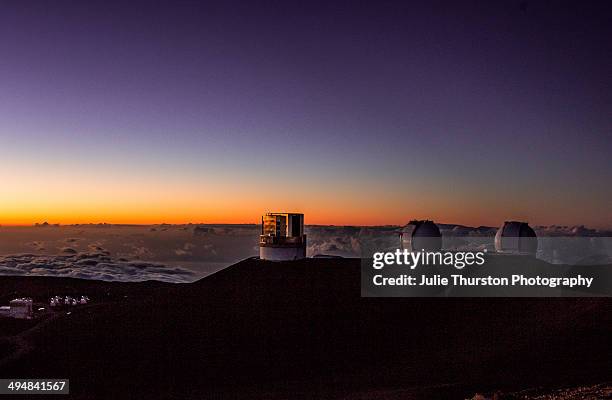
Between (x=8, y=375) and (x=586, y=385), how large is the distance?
71.9 ft

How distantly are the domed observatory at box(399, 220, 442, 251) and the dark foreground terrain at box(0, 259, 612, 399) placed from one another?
5651mm

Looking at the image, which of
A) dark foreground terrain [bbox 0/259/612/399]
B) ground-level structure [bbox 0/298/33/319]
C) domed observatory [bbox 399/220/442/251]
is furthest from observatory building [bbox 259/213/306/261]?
ground-level structure [bbox 0/298/33/319]

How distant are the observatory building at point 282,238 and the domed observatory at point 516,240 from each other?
16938 mm

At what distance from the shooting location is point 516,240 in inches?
1716

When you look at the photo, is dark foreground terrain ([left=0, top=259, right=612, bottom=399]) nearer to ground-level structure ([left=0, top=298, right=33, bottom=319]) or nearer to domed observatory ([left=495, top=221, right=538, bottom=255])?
ground-level structure ([left=0, top=298, right=33, bottom=319])

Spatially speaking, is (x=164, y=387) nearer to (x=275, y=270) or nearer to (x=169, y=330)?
(x=169, y=330)

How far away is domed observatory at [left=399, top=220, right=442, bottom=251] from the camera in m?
41.8

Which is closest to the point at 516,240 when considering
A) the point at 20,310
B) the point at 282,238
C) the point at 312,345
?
the point at 282,238

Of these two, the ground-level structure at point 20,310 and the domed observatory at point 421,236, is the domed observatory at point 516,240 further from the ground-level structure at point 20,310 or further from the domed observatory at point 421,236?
the ground-level structure at point 20,310

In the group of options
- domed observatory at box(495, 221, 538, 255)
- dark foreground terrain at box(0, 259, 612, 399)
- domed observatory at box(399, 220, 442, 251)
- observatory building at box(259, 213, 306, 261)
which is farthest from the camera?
observatory building at box(259, 213, 306, 261)

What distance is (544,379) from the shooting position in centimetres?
1786

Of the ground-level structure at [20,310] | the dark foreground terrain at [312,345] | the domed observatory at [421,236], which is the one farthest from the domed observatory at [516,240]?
the ground-level structure at [20,310]

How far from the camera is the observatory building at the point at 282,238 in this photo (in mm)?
50000

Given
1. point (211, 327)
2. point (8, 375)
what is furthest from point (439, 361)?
point (8, 375)
